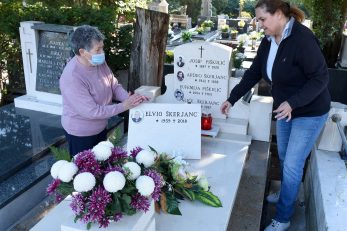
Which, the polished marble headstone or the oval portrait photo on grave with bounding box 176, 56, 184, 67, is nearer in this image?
the polished marble headstone

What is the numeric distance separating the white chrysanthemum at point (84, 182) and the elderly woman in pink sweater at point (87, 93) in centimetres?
113

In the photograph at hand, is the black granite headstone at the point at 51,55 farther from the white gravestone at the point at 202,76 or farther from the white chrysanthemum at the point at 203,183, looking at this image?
the white chrysanthemum at the point at 203,183

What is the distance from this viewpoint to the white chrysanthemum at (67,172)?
1.79m

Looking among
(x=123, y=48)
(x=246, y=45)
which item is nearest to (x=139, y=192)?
(x=123, y=48)

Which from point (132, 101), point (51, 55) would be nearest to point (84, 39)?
point (132, 101)

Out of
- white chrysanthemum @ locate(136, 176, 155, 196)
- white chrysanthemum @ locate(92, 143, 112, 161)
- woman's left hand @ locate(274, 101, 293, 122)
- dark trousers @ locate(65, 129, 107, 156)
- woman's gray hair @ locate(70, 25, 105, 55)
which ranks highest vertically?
woman's gray hair @ locate(70, 25, 105, 55)

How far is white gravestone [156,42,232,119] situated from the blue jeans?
943 millimetres

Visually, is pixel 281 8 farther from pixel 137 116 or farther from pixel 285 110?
pixel 137 116

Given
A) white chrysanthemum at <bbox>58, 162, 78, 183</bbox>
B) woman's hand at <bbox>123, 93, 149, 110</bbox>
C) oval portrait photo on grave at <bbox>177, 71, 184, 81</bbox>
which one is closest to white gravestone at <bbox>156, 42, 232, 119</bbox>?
oval portrait photo on grave at <bbox>177, 71, 184, 81</bbox>

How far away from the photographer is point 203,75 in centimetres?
367

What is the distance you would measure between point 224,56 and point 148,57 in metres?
1.47

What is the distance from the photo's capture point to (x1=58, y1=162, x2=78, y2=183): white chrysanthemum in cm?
179

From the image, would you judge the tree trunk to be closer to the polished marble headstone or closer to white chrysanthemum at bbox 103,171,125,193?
the polished marble headstone

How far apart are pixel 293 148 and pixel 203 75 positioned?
1.34 metres
